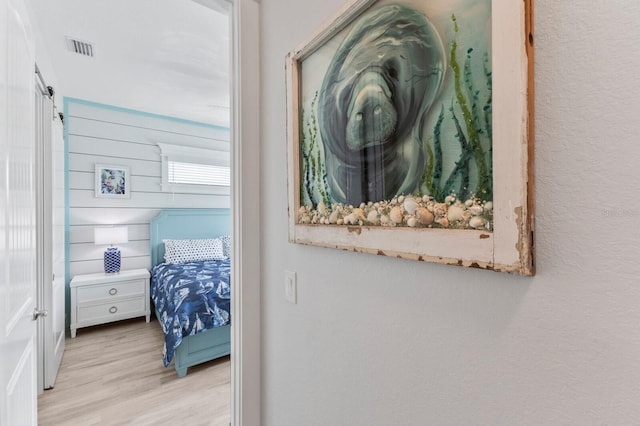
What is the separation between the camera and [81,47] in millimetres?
2445

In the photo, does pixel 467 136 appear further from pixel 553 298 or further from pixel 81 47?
pixel 81 47

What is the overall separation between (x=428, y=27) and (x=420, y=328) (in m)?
0.64

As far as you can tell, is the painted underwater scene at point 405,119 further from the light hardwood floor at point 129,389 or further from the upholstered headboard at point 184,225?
the upholstered headboard at point 184,225

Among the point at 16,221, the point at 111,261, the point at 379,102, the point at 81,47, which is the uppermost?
the point at 81,47

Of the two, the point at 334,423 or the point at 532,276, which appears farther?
the point at 334,423

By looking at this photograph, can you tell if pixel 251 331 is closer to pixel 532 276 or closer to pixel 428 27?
pixel 532 276

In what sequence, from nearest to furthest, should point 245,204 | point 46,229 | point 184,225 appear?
point 245,204, point 46,229, point 184,225

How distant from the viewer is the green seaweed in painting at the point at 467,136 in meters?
0.53

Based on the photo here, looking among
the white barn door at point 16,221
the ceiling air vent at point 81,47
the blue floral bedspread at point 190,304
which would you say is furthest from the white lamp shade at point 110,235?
the white barn door at point 16,221

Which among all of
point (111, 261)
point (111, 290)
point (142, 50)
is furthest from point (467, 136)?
point (111, 261)

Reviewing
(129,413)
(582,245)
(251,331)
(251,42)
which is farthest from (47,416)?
(582,245)

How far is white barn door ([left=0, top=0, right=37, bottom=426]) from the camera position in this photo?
0.91 metres

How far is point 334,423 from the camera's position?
0.94 meters

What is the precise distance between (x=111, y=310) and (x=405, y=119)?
13.1ft
